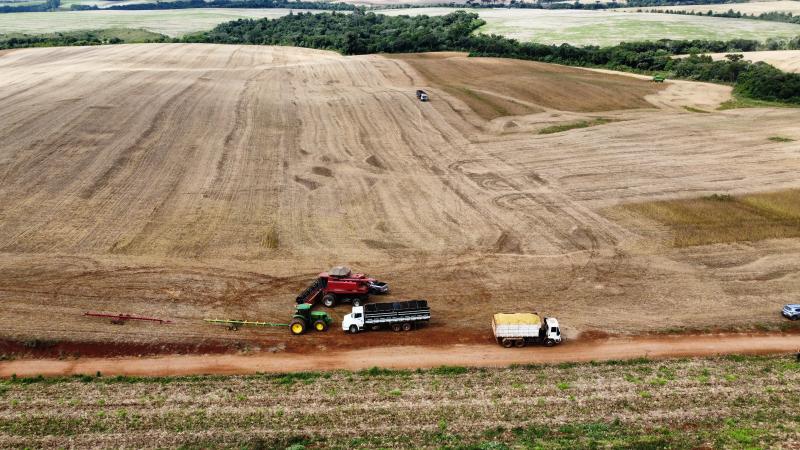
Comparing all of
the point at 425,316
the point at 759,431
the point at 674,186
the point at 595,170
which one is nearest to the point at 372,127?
the point at 595,170

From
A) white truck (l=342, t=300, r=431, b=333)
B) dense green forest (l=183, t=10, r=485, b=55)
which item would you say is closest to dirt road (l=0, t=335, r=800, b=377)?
white truck (l=342, t=300, r=431, b=333)

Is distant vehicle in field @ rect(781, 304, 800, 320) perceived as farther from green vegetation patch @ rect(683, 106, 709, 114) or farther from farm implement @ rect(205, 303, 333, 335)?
green vegetation patch @ rect(683, 106, 709, 114)

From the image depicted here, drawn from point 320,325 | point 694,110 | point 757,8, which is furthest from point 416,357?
point 757,8

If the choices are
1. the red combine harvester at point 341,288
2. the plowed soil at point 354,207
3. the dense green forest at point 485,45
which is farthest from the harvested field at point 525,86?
the red combine harvester at point 341,288

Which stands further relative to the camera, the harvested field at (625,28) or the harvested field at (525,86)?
the harvested field at (625,28)

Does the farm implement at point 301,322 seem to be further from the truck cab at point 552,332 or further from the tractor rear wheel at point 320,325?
the truck cab at point 552,332

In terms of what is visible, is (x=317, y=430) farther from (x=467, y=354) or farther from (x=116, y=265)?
(x=116, y=265)
